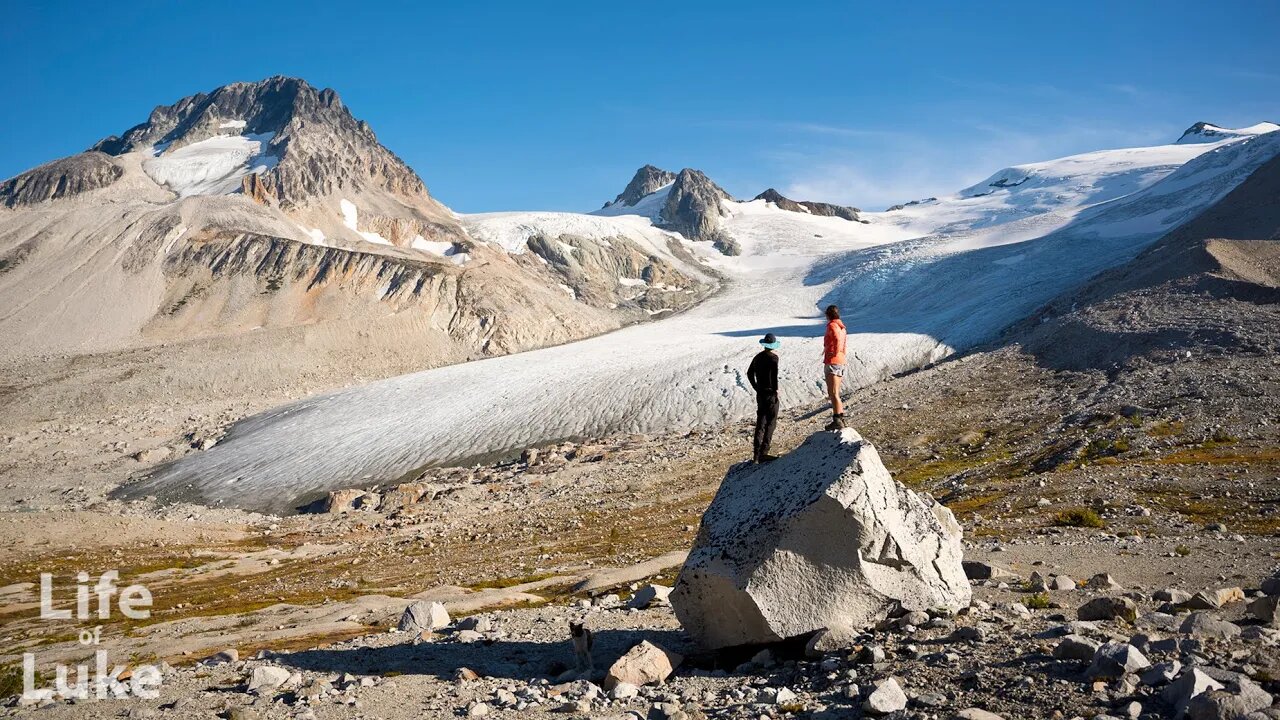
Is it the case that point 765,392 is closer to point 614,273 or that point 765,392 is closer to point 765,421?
point 765,421

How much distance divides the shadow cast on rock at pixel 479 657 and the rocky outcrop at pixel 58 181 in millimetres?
157269

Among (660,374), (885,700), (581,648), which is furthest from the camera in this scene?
(660,374)

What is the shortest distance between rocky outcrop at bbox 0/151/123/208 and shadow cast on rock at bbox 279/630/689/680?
157269 mm

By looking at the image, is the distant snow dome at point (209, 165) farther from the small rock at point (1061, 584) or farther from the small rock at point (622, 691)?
the small rock at point (1061, 584)

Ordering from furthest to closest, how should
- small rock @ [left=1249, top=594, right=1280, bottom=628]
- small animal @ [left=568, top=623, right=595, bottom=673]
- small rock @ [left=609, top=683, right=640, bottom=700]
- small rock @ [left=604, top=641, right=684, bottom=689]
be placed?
small animal @ [left=568, top=623, right=595, bottom=673]
small rock @ [left=604, top=641, right=684, bottom=689]
small rock @ [left=609, top=683, right=640, bottom=700]
small rock @ [left=1249, top=594, right=1280, bottom=628]

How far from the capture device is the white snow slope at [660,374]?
65.4 meters

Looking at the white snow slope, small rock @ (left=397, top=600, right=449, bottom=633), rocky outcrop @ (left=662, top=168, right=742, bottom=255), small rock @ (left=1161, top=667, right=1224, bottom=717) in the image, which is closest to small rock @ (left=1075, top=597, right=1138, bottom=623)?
small rock @ (left=1161, top=667, right=1224, bottom=717)

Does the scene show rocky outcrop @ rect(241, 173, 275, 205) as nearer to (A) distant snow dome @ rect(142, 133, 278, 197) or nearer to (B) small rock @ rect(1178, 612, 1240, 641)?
(A) distant snow dome @ rect(142, 133, 278, 197)

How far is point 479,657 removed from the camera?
43.6 ft

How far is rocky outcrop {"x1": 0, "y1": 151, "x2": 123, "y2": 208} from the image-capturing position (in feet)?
448

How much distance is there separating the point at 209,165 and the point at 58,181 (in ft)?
92.9

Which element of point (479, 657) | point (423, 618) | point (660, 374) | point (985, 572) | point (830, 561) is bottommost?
point (423, 618)

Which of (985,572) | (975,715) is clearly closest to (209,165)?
(985,572)

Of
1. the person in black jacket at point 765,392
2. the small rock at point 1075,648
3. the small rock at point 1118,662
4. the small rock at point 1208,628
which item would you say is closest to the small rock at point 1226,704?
the small rock at point 1118,662
